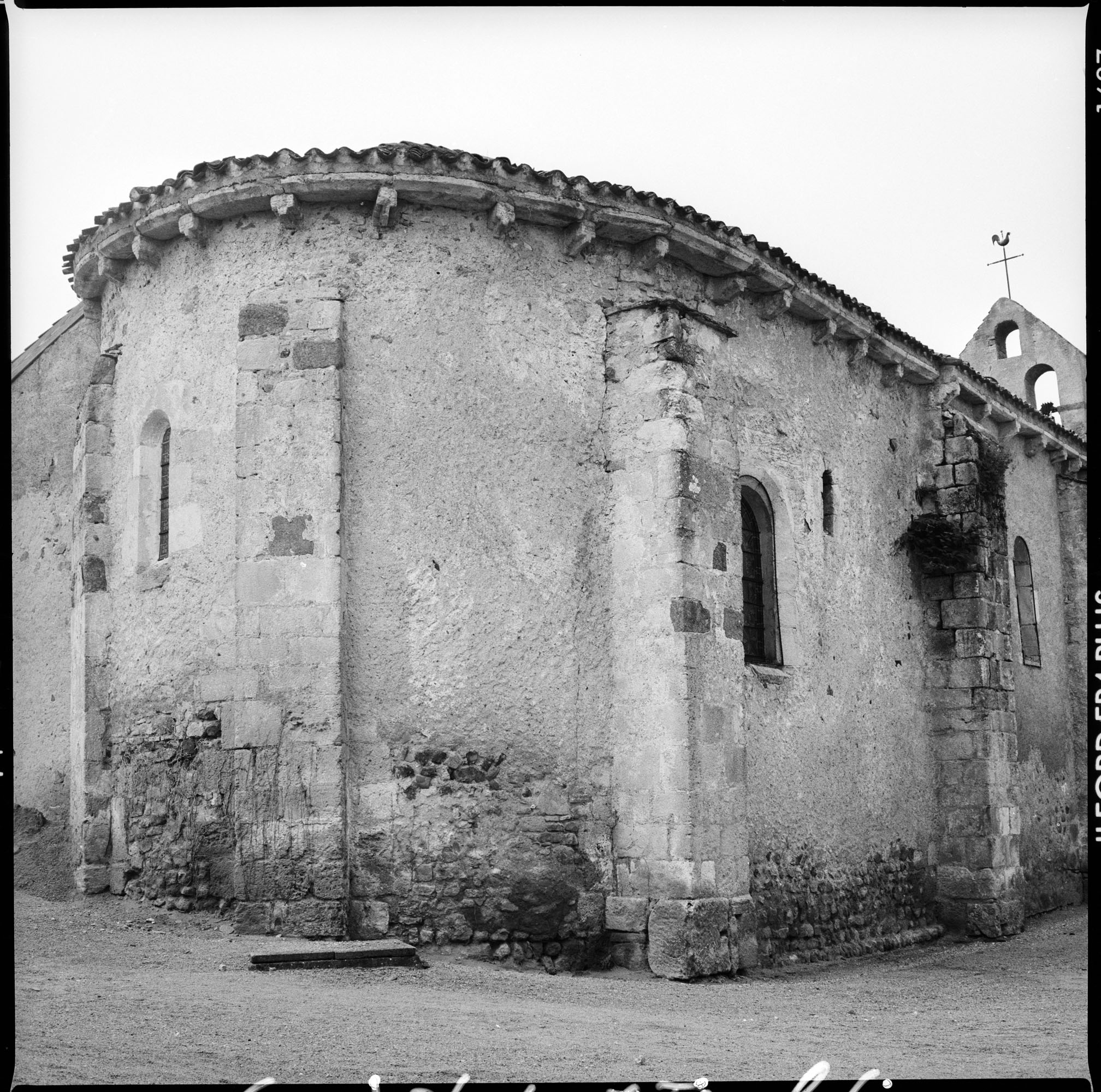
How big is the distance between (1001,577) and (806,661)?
357cm

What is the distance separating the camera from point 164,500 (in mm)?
10984

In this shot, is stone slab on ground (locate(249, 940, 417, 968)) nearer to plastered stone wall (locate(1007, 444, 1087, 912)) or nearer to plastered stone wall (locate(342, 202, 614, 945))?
plastered stone wall (locate(342, 202, 614, 945))

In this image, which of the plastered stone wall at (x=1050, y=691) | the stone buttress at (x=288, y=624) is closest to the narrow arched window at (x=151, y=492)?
the stone buttress at (x=288, y=624)

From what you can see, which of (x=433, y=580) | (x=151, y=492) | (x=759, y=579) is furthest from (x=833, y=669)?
(x=151, y=492)

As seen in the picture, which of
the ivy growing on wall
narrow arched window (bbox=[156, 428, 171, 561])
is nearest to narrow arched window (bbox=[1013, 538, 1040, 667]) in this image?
the ivy growing on wall

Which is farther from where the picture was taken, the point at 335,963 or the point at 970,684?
the point at 970,684

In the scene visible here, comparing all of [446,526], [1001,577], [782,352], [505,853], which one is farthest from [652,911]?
[1001,577]

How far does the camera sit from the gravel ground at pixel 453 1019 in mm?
6434

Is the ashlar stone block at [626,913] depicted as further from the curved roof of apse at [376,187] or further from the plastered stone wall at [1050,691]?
the plastered stone wall at [1050,691]

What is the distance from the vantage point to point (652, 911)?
9.84 m

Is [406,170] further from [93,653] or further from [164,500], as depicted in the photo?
[93,653]

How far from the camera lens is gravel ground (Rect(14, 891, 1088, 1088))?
643 centimetres

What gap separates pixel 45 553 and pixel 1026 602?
11330mm

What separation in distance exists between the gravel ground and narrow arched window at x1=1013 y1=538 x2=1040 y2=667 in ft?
21.3
